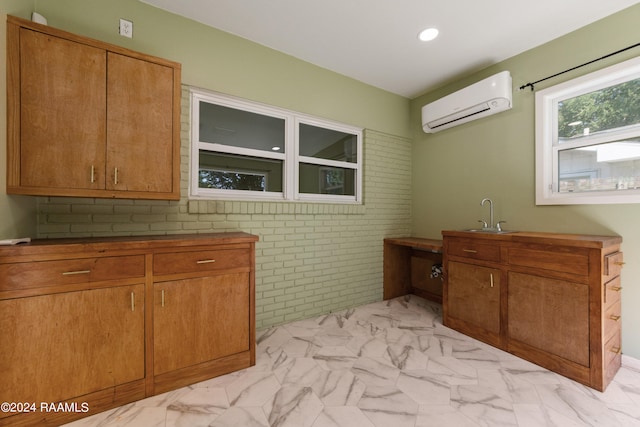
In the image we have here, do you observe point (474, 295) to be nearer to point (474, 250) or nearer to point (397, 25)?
point (474, 250)

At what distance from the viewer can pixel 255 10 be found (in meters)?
2.26

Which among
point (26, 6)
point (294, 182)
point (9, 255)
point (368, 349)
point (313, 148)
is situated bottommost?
point (368, 349)

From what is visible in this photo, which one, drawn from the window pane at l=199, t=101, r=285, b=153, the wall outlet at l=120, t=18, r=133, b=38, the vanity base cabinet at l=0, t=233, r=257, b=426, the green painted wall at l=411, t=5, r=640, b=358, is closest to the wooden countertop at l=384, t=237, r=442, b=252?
the green painted wall at l=411, t=5, r=640, b=358

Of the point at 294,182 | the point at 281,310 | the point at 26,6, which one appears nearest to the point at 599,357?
the point at 281,310

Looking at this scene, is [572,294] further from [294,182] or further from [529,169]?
[294,182]

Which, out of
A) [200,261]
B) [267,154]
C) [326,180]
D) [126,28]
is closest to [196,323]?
[200,261]

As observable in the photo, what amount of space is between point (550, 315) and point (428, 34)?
266 cm

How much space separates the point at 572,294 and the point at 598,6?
2344 millimetres

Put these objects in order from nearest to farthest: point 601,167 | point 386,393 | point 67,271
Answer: point 67,271, point 386,393, point 601,167

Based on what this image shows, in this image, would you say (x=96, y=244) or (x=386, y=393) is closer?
(x=96, y=244)

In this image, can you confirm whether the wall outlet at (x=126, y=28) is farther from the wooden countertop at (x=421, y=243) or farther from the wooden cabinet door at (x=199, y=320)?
the wooden countertop at (x=421, y=243)

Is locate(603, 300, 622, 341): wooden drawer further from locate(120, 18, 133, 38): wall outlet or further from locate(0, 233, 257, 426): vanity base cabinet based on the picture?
locate(120, 18, 133, 38): wall outlet

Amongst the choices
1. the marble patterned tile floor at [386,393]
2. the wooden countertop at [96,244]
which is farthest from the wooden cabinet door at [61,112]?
the marble patterned tile floor at [386,393]

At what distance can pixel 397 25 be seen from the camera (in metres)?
2.42
